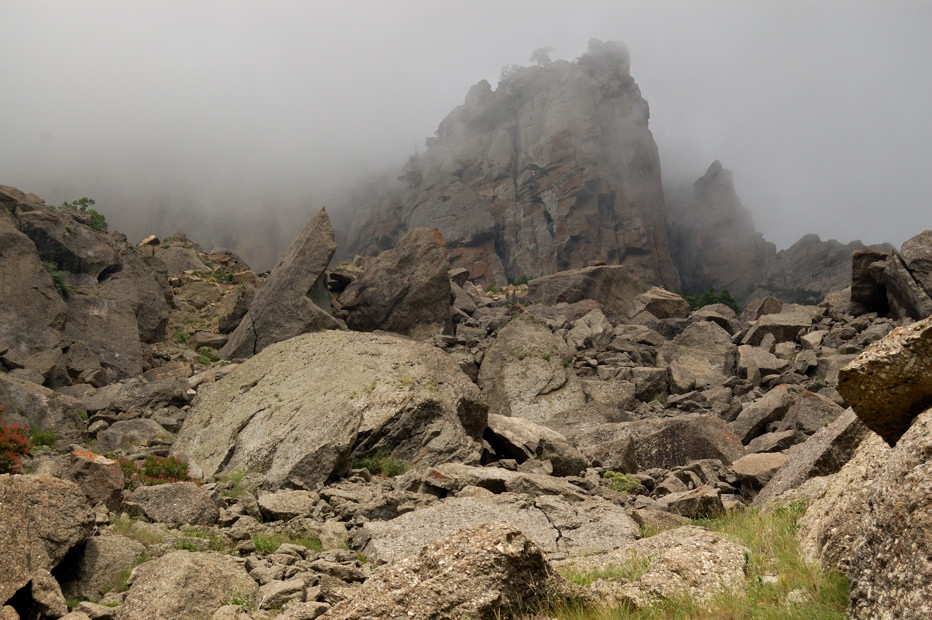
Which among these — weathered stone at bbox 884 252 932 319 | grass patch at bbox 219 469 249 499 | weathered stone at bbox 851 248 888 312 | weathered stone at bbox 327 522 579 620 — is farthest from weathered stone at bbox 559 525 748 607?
weathered stone at bbox 851 248 888 312

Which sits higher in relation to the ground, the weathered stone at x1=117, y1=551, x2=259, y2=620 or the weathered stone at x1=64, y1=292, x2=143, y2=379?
the weathered stone at x1=117, y1=551, x2=259, y2=620

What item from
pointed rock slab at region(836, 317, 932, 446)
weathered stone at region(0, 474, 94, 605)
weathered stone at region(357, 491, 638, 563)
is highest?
pointed rock slab at region(836, 317, 932, 446)

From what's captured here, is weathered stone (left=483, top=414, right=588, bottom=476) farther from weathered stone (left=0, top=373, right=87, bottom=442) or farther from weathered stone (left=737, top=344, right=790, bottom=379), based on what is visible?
weathered stone (left=737, top=344, right=790, bottom=379)

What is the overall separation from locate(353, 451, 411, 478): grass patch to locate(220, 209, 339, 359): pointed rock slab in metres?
13.7

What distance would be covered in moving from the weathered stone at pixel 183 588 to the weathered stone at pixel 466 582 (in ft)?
9.25

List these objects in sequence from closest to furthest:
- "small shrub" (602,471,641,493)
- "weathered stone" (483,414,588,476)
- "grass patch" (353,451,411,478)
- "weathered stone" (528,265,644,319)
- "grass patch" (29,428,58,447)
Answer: "small shrub" (602,471,641,493) → "grass patch" (353,451,411,478) → "weathered stone" (483,414,588,476) → "grass patch" (29,428,58,447) → "weathered stone" (528,265,644,319)

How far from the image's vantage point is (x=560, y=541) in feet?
29.8

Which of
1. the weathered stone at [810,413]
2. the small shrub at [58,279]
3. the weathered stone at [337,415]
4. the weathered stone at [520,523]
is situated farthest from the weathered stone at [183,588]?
the small shrub at [58,279]

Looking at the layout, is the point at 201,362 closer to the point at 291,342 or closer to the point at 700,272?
the point at 291,342

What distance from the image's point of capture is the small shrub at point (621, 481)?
12.3 m

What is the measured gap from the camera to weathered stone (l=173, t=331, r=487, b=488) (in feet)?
42.1

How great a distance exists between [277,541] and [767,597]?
659 cm

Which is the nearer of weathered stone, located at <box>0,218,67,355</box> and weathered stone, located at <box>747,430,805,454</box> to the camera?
weathered stone, located at <box>747,430,805,454</box>

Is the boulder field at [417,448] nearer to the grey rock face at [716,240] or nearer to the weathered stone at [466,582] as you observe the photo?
the weathered stone at [466,582]
